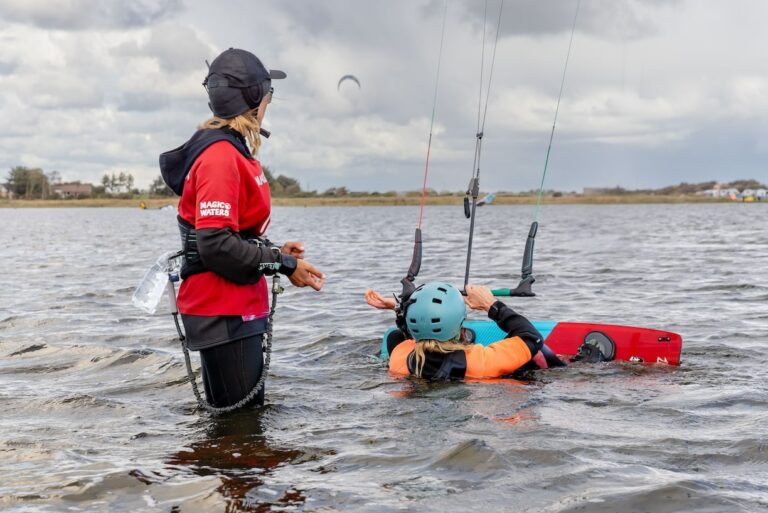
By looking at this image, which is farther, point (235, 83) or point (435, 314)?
point (435, 314)

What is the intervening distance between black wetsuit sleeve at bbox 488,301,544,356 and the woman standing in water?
2.97m

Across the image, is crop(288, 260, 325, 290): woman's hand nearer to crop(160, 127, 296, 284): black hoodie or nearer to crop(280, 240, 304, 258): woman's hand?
crop(160, 127, 296, 284): black hoodie

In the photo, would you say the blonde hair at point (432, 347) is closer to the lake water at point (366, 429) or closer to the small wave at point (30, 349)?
the lake water at point (366, 429)

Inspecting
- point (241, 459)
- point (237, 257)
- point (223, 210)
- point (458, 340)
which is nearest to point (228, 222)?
point (223, 210)

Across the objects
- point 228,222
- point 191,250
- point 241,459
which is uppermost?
point 228,222

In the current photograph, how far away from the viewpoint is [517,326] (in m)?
8.38

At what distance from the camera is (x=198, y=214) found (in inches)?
214

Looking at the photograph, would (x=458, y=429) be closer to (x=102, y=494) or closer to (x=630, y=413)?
(x=630, y=413)

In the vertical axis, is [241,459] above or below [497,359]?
below

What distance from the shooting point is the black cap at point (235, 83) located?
5668 millimetres

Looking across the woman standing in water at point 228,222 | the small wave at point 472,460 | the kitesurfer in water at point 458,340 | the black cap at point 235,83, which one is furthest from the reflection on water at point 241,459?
the black cap at point 235,83

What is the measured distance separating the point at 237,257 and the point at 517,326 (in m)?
3.76

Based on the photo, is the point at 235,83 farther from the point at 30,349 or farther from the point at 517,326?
the point at 30,349

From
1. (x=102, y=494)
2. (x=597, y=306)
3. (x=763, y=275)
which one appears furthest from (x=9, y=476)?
(x=763, y=275)
